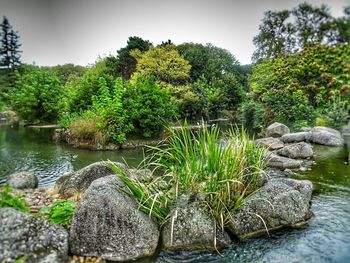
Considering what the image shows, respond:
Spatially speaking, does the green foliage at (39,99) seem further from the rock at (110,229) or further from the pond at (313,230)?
the rock at (110,229)

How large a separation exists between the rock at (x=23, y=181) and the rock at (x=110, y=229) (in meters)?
3.70

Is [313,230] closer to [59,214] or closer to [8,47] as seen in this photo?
[59,214]

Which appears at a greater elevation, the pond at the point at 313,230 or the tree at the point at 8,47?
the tree at the point at 8,47

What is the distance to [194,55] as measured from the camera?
25203 millimetres

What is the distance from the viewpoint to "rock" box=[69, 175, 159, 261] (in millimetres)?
3371

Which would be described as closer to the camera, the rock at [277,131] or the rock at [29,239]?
the rock at [29,239]

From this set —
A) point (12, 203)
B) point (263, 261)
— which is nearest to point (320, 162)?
point (263, 261)

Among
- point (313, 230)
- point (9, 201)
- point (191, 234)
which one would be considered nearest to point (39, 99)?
point (9, 201)

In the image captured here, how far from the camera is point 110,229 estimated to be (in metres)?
3.42

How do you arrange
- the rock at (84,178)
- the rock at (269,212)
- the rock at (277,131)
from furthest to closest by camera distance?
the rock at (277,131), the rock at (84,178), the rock at (269,212)

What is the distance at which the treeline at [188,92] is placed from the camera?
13.1 m

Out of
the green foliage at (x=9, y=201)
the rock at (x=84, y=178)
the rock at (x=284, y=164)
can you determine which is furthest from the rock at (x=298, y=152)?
the green foliage at (x=9, y=201)

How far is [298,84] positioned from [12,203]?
16.2 m

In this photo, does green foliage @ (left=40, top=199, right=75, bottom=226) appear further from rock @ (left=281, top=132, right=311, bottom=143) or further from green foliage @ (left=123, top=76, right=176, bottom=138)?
rock @ (left=281, top=132, right=311, bottom=143)
